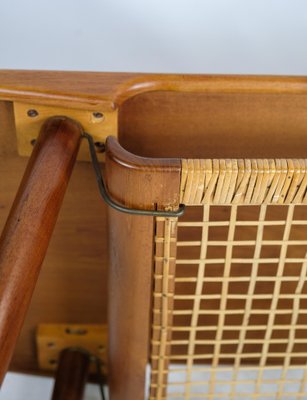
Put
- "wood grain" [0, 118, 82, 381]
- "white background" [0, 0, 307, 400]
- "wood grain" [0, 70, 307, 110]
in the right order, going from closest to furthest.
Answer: "wood grain" [0, 118, 82, 381], "wood grain" [0, 70, 307, 110], "white background" [0, 0, 307, 400]

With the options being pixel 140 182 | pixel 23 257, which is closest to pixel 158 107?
pixel 140 182

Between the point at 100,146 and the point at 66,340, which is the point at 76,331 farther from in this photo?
the point at 100,146

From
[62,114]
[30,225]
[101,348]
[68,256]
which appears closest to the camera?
[30,225]

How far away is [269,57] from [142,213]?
36cm

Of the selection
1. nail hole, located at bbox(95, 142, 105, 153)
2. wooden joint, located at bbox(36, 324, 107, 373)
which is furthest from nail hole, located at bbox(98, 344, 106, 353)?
nail hole, located at bbox(95, 142, 105, 153)

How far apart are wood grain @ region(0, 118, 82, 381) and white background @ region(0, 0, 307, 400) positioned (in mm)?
226

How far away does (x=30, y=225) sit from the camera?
44 centimetres

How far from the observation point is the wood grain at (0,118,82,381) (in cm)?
40

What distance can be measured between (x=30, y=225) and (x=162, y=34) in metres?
0.39

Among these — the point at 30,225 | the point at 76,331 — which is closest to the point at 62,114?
the point at 30,225

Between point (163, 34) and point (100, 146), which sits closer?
point (100, 146)

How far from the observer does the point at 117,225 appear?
1.73 ft

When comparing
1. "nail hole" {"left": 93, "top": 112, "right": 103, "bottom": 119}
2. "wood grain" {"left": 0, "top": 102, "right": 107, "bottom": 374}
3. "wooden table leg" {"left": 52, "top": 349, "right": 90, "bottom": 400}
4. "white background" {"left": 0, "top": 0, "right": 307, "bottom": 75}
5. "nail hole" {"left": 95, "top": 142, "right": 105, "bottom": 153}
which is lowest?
"wooden table leg" {"left": 52, "top": 349, "right": 90, "bottom": 400}

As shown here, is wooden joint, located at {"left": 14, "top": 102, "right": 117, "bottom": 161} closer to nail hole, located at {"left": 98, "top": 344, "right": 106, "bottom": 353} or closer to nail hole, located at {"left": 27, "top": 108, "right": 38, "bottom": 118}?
nail hole, located at {"left": 27, "top": 108, "right": 38, "bottom": 118}
